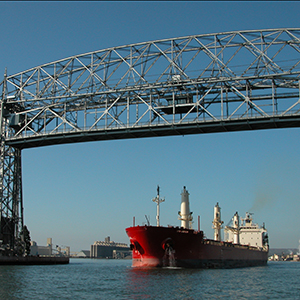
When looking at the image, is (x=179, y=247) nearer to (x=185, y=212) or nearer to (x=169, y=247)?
(x=169, y=247)

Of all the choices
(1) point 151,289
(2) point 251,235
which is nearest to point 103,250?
(2) point 251,235

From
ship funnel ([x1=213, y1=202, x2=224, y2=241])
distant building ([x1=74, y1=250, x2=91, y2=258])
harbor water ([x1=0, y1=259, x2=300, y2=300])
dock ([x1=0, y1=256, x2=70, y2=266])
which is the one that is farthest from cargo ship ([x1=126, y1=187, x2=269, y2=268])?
distant building ([x1=74, y1=250, x2=91, y2=258])

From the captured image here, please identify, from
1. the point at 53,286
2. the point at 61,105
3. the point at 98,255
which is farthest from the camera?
the point at 98,255

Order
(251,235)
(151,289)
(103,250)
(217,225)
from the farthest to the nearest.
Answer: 1. (103,250)
2. (251,235)
3. (217,225)
4. (151,289)

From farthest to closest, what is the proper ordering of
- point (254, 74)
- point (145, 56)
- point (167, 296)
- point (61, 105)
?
1. point (61, 105)
2. point (145, 56)
3. point (254, 74)
4. point (167, 296)

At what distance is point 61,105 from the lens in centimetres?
4422

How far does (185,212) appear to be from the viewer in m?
45.0

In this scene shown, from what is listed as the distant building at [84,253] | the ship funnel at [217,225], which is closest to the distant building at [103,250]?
the distant building at [84,253]

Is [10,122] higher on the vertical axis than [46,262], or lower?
higher

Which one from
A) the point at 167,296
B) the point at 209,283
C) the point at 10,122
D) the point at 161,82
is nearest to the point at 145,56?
the point at 161,82

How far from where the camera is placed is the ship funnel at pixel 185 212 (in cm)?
4462

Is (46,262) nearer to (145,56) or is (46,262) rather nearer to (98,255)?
(145,56)

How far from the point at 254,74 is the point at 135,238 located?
18.5 metres

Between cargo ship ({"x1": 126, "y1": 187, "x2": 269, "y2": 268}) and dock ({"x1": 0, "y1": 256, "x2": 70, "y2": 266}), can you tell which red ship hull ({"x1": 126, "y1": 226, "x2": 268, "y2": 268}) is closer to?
cargo ship ({"x1": 126, "y1": 187, "x2": 269, "y2": 268})
